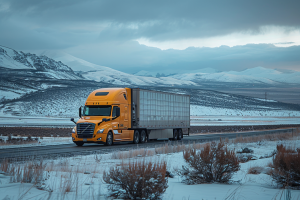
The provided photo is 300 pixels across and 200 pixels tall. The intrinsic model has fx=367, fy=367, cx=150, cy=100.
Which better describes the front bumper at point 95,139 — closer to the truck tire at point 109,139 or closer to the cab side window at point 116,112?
the truck tire at point 109,139

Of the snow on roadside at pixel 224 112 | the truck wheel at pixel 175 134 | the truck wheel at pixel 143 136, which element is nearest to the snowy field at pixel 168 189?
the truck wheel at pixel 143 136

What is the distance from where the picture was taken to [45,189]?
8.17 metres

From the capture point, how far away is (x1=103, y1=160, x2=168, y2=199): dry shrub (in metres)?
7.59

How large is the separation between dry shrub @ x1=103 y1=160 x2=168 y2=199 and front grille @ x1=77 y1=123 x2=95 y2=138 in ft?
55.5

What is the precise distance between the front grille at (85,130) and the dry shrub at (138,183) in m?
16.9

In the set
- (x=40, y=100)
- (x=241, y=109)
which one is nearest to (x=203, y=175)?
(x=40, y=100)

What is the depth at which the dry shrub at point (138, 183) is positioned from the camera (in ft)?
24.9

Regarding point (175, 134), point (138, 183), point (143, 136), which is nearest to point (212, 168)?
point (138, 183)

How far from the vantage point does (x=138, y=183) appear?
7.59 metres

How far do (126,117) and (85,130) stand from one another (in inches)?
148

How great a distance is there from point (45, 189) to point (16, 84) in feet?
469

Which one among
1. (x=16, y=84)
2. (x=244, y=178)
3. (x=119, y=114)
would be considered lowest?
(x=244, y=178)

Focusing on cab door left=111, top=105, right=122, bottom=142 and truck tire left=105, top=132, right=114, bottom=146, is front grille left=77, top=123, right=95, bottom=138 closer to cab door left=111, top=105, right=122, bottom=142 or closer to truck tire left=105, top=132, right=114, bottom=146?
truck tire left=105, top=132, right=114, bottom=146

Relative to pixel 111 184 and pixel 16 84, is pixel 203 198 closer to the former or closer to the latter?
pixel 111 184
